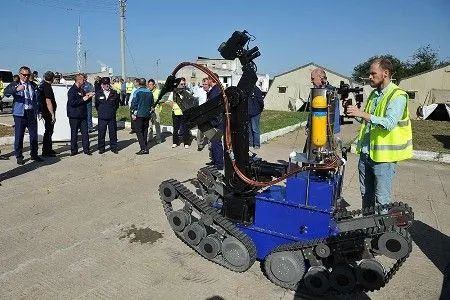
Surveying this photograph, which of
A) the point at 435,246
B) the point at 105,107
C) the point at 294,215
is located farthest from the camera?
the point at 105,107

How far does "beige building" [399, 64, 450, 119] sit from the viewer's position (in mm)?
27145

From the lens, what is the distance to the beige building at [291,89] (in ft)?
92.7

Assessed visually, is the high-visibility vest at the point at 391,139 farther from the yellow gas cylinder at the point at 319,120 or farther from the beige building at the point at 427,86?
the beige building at the point at 427,86

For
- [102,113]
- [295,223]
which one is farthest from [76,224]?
[102,113]

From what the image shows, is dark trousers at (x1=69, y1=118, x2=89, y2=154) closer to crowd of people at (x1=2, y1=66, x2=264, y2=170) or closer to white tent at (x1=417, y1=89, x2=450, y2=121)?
crowd of people at (x1=2, y1=66, x2=264, y2=170)

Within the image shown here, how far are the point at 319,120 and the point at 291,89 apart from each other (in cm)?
2588

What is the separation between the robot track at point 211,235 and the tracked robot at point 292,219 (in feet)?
0.04

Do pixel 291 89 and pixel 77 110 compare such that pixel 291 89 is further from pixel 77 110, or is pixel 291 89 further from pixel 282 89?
pixel 77 110

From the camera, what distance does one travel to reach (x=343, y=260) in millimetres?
3432

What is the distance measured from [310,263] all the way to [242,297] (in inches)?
29.3

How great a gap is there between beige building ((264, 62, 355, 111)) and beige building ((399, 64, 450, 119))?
7.87 m

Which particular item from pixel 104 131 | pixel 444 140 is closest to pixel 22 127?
Answer: pixel 104 131

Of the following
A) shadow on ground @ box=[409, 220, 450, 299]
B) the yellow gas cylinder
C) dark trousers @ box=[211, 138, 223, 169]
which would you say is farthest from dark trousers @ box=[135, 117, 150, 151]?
shadow on ground @ box=[409, 220, 450, 299]

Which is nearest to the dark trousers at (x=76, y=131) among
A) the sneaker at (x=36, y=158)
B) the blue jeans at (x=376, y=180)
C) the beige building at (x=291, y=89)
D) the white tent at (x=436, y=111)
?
the sneaker at (x=36, y=158)
